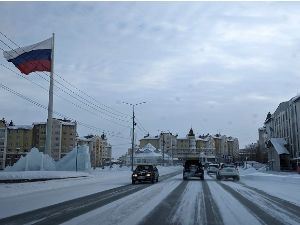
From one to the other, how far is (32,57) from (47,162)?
13.2 meters

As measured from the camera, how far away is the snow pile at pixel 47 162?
1533 inches

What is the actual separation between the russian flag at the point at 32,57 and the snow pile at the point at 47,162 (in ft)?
36.7

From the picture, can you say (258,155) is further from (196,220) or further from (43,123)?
(196,220)

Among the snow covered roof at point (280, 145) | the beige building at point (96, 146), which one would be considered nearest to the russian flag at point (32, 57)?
the snow covered roof at point (280, 145)

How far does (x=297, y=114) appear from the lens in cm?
4938

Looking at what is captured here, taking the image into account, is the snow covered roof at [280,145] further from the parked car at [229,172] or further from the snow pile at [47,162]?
the snow pile at [47,162]

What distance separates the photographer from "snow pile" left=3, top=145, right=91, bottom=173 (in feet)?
128

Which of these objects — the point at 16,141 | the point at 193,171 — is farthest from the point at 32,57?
the point at 16,141

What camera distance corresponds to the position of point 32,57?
32.9m

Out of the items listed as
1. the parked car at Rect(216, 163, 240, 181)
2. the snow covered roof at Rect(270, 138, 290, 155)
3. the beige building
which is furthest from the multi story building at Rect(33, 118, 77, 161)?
the parked car at Rect(216, 163, 240, 181)

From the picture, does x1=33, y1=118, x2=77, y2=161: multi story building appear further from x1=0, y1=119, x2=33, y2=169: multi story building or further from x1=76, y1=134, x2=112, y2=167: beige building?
x1=76, y1=134, x2=112, y2=167: beige building

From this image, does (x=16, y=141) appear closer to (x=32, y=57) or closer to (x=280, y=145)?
(x=32, y=57)

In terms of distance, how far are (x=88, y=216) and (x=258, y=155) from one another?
114 metres

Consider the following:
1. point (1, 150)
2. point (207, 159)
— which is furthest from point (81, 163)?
point (207, 159)
